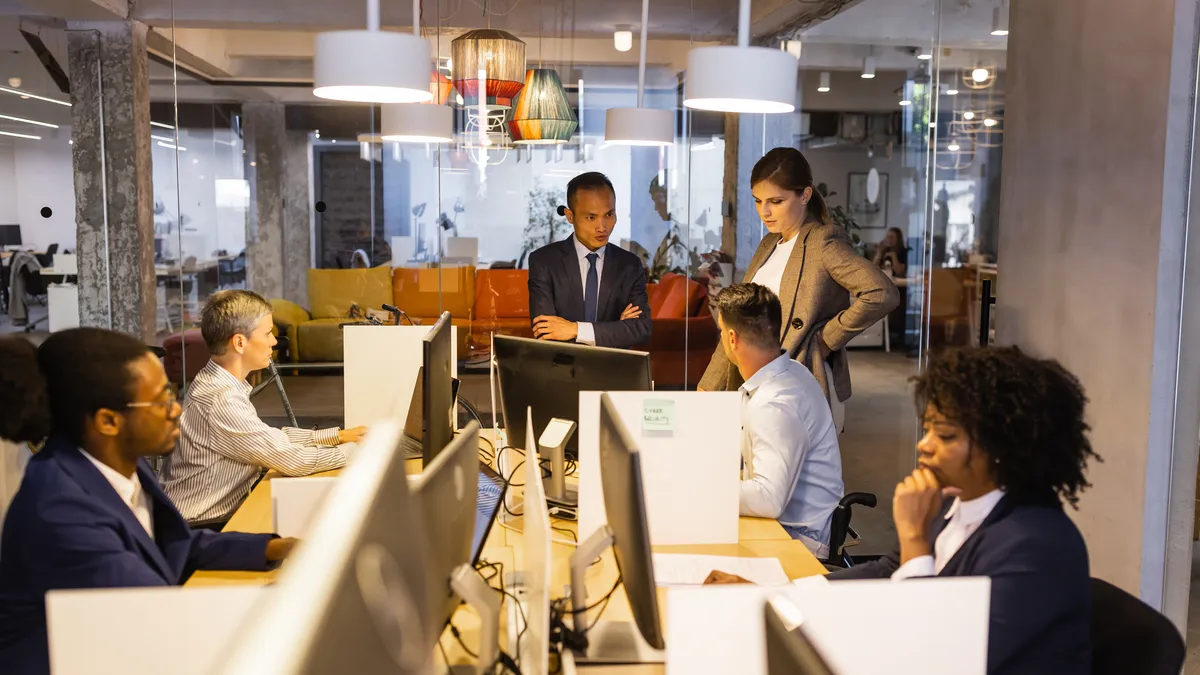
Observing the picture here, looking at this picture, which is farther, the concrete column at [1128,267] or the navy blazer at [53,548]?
the concrete column at [1128,267]

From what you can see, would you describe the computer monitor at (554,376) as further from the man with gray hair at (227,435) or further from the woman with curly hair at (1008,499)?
the woman with curly hair at (1008,499)

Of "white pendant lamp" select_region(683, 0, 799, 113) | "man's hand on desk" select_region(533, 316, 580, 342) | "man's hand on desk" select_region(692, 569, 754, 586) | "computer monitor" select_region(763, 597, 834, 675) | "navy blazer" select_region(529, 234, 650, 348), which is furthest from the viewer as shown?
"navy blazer" select_region(529, 234, 650, 348)

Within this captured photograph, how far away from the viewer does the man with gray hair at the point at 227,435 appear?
3172 mm

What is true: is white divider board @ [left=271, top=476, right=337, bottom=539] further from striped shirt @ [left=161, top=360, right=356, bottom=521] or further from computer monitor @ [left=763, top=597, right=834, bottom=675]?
computer monitor @ [left=763, top=597, right=834, bottom=675]

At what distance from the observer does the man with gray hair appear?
3.17 m

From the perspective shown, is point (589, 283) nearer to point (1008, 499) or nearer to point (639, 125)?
point (639, 125)

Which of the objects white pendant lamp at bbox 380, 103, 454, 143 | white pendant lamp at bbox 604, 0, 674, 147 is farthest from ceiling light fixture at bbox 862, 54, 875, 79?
white pendant lamp at bbox 380, 103, 454, 143

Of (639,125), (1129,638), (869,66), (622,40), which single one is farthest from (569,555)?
(622,40)

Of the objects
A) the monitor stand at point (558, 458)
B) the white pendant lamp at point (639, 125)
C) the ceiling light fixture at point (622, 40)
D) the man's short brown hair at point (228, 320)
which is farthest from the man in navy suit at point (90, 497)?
the ceiling light fixture at point (622, 40)

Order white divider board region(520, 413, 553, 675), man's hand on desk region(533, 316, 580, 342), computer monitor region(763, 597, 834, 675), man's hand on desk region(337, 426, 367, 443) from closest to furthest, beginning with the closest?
computer monitor region(763, 597, 834, 675) < white divider board region(520, 413, 553, 675) < man's hand on desk region(337, 426, 367, 443) < man's hand on desk region(533, 316, 580, 342)

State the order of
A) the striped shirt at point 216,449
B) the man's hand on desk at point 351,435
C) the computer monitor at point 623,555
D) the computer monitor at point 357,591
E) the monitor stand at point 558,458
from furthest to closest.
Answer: the man's hand on desk at point 351,435 < the striped shirt at point 216,449 < the monitor stand at point 558,458 < the computer monitor at point 623,555 < the computer monitor at point 357,591

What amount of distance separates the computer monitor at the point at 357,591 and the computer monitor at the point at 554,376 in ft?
4.82

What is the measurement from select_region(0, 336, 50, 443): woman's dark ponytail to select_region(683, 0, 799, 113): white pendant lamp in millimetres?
1787

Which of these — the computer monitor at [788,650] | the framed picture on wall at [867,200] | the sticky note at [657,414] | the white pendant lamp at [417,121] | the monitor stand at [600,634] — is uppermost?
the white pendant lamp at [417,121]
